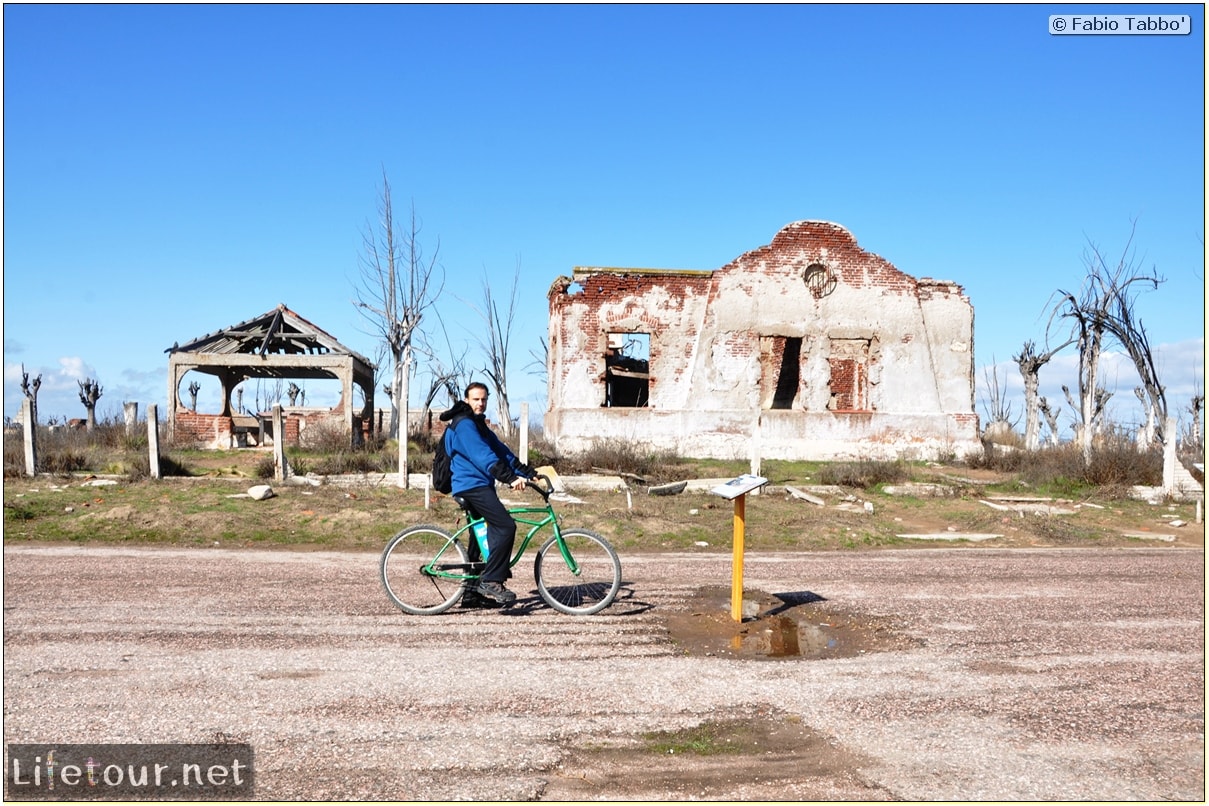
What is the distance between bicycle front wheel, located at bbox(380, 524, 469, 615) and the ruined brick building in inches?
653

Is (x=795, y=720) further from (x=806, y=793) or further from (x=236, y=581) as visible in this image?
(x=236, y=581)

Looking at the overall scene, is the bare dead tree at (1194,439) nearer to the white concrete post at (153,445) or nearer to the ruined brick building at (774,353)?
the ruined brick building at (774,353)

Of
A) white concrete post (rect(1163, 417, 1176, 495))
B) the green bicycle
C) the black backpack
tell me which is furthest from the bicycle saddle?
white concrete post (rect(1163, 417, 1176, 495))

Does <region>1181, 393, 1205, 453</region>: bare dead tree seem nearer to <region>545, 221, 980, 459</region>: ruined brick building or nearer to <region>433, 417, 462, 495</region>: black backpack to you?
<region>545, 221, 980, 459</region>: ruined brick building

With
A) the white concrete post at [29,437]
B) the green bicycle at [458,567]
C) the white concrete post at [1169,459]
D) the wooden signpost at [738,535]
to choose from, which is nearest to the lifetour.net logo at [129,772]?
the green bicycle at [458,567]

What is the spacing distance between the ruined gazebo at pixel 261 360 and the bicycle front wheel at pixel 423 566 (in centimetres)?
1831

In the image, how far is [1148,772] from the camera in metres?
4.43

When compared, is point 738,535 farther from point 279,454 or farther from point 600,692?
Answer: point 279,454

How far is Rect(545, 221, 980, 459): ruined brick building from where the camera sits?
25.2 metres

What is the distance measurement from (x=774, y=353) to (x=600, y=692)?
2167cm

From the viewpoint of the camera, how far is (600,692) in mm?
5578

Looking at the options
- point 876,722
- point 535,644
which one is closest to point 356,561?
point 535,644

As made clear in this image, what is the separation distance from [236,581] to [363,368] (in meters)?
20.3

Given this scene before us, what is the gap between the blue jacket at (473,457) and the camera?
767 centimetres
